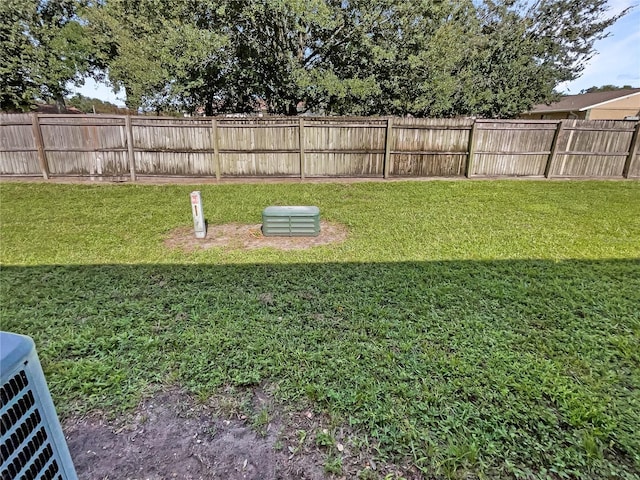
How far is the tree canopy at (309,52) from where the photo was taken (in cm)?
1118

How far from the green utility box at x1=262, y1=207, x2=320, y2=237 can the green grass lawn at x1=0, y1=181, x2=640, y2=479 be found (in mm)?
610

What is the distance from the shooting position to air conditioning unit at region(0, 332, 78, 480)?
767mm

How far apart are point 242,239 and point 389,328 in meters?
2.92

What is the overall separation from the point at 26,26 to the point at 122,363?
20.8 metres

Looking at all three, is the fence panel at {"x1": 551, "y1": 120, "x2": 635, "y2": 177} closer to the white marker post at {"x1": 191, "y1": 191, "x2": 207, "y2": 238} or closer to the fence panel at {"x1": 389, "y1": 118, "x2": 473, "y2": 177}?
the fence panel at {"x1": 389, "y1": 118, "x2": 473, "y2": 177}

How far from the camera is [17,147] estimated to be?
868cm

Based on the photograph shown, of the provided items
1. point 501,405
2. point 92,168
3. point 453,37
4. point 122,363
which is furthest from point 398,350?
point 453,37

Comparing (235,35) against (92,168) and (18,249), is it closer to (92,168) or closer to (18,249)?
(92,168)

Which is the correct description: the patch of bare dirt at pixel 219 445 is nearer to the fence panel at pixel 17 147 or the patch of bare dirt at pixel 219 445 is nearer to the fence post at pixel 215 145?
the fence post at pixel 215 145

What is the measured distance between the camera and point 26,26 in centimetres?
1620

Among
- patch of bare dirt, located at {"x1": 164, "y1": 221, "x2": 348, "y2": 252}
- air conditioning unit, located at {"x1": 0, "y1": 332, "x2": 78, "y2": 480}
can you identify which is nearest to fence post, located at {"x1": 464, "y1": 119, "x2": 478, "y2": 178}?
patch of bare dirt, located at {"x1": 164, "y1": 221, "x2": 348, "y2": 252}

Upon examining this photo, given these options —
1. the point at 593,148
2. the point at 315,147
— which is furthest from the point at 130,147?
the point at 593,148

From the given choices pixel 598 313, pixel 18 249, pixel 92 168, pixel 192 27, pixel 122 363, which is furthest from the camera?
pixel 192 27

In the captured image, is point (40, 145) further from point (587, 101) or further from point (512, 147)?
point (587, 101)
